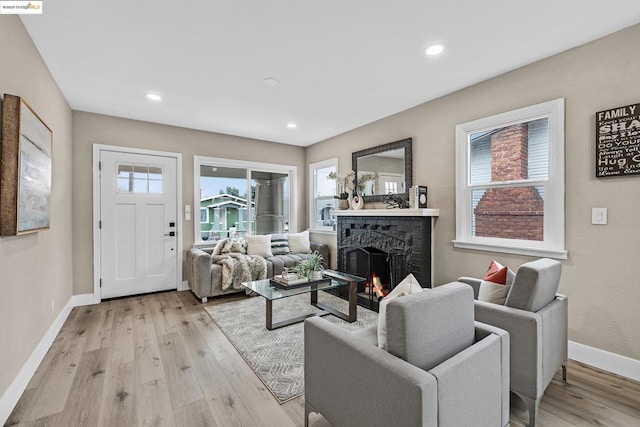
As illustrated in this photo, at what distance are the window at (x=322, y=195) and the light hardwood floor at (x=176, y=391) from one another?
9.63 feet

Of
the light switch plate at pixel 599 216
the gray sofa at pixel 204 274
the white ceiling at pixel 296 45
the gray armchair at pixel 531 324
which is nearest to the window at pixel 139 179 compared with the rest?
the white ceiling at pixel 296 45

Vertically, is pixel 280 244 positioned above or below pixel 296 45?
below

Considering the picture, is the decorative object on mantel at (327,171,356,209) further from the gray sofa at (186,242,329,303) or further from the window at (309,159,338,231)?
the gray sofa at (186,242,329,303)

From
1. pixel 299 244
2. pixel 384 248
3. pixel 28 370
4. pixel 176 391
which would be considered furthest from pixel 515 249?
pixel 28 370

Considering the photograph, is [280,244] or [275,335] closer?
[275,335]

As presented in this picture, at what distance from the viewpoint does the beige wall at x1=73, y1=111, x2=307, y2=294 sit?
3.86 meters

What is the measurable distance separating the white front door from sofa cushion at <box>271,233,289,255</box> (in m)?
1.54

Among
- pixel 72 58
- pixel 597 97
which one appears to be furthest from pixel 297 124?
pixel 597 97

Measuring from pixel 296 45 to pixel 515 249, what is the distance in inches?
103

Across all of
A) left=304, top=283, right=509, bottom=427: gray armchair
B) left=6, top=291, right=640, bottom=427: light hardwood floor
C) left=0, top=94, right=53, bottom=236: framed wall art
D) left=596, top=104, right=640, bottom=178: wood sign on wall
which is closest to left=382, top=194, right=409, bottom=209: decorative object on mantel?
left=596, top=104, right=640, bottom=178: wood sign on wall

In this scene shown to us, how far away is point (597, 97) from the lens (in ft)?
7.51

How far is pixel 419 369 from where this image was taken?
1138mm

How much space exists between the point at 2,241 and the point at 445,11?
10.3ft

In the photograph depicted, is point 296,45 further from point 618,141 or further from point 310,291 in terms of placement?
point 618,141
